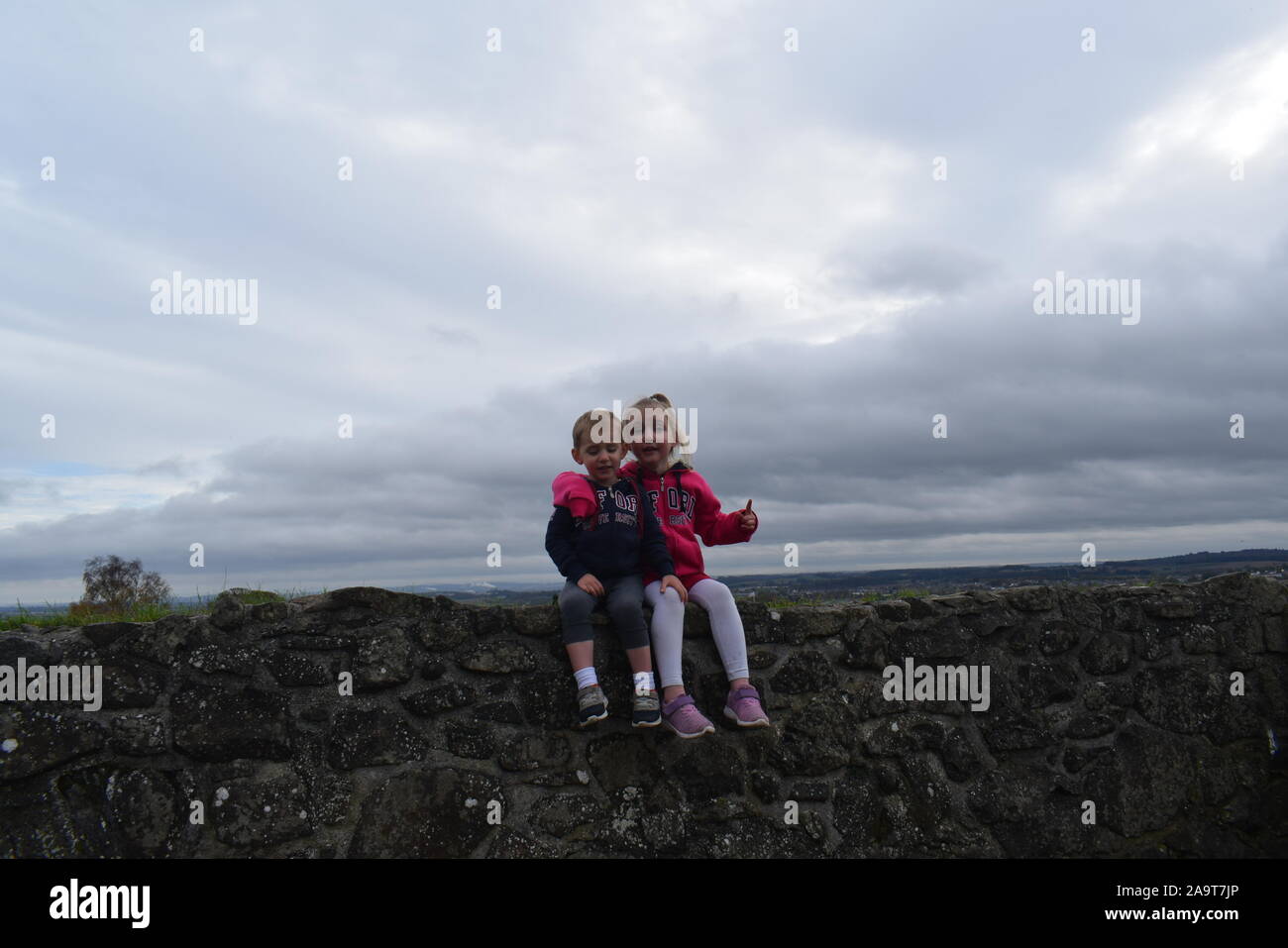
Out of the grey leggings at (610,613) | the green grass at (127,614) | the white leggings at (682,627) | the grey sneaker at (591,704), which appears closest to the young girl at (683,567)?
the white leggings at (682,627)

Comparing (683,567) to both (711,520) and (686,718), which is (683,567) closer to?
(711,520)

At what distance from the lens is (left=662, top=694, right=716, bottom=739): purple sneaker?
3.55 metres

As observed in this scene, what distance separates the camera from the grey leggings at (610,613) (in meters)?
3.65

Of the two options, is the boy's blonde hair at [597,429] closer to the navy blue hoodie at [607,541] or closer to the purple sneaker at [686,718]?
the navy blue hoodie at [607,541]

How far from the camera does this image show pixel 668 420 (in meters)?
4.32

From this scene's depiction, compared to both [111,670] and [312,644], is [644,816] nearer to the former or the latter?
[312,644]

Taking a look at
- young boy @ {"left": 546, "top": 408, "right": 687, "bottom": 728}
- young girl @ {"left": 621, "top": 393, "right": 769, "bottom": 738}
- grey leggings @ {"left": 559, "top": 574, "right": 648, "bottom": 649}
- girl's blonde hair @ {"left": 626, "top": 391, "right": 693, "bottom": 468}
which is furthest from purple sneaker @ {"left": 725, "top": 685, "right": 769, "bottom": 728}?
girl's blonde hair @ {"left": 626, "top": 391, "right": 693, "bottom": 468}

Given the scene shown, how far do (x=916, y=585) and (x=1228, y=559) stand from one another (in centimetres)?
332

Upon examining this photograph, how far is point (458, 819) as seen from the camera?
355 cm

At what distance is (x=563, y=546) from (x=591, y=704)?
74 centimetres

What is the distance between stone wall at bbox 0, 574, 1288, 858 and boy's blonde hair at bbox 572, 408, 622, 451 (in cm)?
82

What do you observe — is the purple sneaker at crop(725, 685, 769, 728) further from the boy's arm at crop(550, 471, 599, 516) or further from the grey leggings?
the boy's arm at crop(550, 471, 599, 516)

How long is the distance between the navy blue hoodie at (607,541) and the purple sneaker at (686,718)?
0.58 metres
